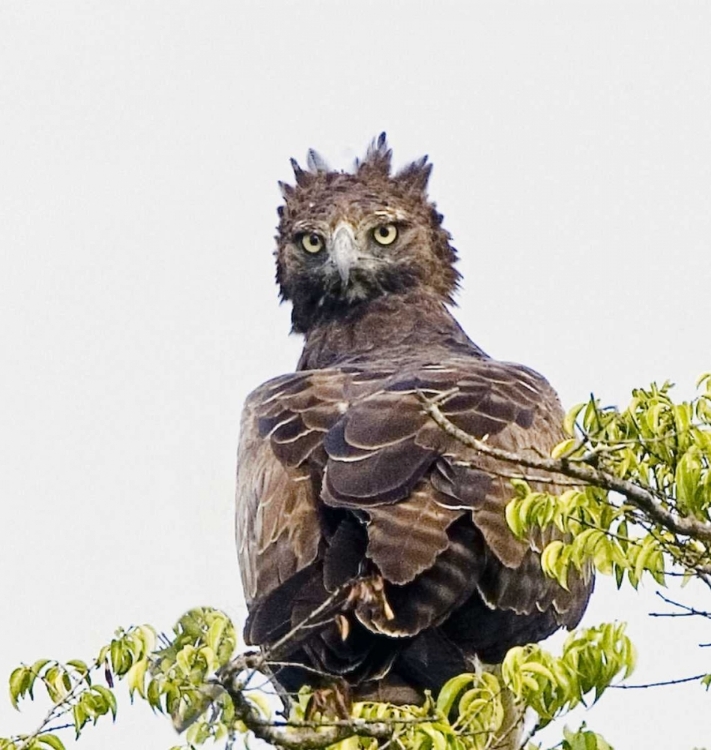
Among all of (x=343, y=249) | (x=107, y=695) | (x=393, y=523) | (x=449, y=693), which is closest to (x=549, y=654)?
(x=449, y=693)

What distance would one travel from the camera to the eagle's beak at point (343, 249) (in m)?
10.8

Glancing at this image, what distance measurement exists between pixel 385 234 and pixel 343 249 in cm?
50

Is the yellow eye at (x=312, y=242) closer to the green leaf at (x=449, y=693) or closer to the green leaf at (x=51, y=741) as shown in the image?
the green leaf at (x=51, y=741)

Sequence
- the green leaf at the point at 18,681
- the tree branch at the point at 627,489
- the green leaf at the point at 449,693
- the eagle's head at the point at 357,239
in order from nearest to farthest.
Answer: the tree branch at the point at 627,489 → the green leaf at the point at 449,693 → the green leaf at the point at 18,681 → the eagle's head at the point at 357,239

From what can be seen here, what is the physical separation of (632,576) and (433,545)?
2.31m

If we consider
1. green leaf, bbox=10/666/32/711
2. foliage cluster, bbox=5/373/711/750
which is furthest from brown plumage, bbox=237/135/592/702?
green leaf, bbox=10/666/32/711

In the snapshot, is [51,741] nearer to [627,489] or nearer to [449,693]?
[449,693]

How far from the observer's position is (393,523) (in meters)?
6.92

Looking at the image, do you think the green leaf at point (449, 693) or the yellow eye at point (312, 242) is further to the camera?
the yellow eye at point (312, 242)

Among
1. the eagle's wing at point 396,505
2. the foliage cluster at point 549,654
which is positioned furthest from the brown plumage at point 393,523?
the foliage cluster at point 549,654

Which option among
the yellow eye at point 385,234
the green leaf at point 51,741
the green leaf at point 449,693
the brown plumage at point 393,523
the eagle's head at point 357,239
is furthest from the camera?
the yellow eye at point 385,234

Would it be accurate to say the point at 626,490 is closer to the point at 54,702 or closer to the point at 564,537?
the point at 54,702

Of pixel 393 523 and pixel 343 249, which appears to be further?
pixel 343 249

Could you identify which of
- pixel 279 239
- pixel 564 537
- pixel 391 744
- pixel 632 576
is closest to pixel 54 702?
pixel 391 744
